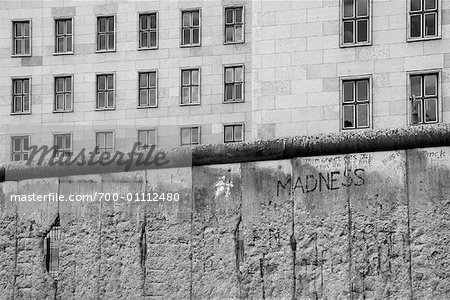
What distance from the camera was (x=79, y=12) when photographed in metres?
62.4

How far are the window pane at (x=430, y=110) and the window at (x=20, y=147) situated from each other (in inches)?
1063

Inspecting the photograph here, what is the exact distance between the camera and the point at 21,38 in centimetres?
6291

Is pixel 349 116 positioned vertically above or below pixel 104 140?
above

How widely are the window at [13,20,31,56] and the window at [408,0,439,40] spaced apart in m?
28.8

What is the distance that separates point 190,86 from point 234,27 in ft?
11.5

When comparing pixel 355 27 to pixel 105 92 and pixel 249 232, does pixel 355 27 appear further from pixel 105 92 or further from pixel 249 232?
pixel 105 92

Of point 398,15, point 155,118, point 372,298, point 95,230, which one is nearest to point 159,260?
point 95,230

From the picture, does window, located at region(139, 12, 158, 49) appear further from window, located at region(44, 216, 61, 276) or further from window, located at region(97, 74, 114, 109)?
window, located at region(44, 216, 61, 276)

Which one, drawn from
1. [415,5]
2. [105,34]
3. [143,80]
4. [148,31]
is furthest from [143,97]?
[415,5]

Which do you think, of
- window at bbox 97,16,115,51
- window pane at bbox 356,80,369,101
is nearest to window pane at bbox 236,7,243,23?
window at bbox 97,16,115,51

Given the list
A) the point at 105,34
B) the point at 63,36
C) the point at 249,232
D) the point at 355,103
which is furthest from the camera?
the point at 63,36

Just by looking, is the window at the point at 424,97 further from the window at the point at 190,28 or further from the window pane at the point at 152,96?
the window pane at the point at 152,96

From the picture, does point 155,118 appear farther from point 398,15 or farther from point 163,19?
point 398,15

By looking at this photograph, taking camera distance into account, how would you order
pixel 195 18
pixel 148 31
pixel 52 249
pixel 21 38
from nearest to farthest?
1. pixel 52 249
2. pixel 195 18
3. pixel 148 31
4. pixel 21 38
